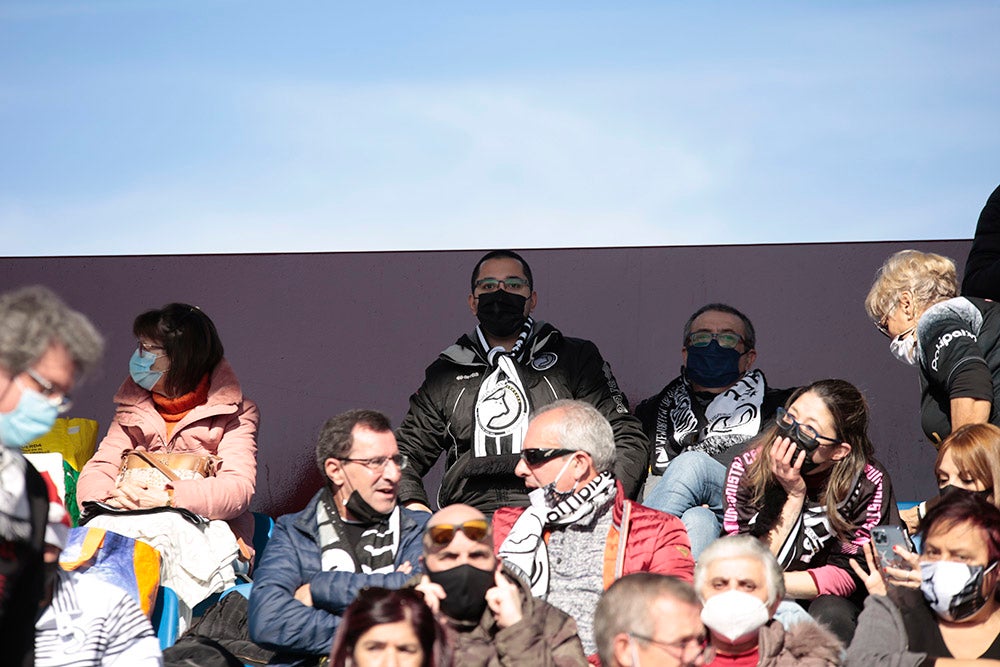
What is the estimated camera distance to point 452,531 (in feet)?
10.8

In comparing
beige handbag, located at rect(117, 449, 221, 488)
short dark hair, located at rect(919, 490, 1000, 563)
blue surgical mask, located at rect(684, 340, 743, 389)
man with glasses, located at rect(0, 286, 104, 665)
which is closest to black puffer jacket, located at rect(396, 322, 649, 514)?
blue surgical mask, located at rect(684, 340, 743, 389)

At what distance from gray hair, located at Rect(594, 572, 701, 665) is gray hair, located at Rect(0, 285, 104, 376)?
129 centimetres

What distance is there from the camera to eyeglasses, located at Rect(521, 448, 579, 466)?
152 inches

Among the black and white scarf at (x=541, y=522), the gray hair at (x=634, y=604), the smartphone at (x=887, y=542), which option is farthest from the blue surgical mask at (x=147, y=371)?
the smartphone at (x=887, y=542)

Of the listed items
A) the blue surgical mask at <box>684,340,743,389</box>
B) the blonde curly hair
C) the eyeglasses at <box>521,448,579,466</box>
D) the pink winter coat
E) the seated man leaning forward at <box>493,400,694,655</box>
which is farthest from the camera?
the blue surgical mask at <box>684,340,743,389</box>

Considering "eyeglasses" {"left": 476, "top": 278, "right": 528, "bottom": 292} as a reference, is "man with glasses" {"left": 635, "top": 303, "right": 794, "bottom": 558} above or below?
below

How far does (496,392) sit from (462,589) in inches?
73.1

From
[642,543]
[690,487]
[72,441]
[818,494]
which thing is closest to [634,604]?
[642,543]

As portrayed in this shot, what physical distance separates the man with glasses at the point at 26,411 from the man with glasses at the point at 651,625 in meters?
1.27

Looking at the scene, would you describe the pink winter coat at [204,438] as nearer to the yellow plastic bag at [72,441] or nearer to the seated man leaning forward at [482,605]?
the yellow plastic bag at [72,441]

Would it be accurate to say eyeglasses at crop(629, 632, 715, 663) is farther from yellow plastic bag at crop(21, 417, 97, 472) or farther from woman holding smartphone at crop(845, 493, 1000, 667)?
Result: yellow plastic bag at crop(21, 417, 97, 472)

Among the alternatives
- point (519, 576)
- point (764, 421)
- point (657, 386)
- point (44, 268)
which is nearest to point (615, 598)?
point (519, 576)

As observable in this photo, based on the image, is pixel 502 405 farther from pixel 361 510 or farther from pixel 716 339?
pixel 361 510

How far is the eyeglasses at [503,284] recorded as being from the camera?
17.1 feet
